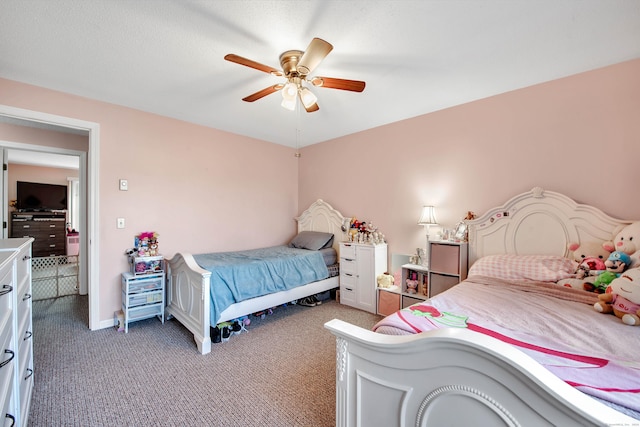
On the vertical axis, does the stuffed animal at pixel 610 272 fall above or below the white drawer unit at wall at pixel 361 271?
above

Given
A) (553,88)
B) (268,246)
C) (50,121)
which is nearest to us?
(553,88)

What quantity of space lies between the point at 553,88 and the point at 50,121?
185 inches

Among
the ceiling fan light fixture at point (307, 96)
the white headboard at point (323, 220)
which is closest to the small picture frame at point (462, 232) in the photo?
the white headboard at point (323, 220)

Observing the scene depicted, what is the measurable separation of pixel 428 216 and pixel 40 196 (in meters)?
8.06

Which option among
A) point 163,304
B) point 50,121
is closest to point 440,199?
point 163,304

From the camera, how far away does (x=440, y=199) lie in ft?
9.86

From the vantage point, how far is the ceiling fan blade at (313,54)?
1.48 meters

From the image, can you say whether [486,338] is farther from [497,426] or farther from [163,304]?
[163,304]

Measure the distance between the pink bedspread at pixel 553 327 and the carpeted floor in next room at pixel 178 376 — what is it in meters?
0.91

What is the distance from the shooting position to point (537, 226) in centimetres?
232

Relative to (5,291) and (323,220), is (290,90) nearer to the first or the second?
(5,291)

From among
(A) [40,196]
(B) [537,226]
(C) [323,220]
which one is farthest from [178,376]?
(A) [40,196]

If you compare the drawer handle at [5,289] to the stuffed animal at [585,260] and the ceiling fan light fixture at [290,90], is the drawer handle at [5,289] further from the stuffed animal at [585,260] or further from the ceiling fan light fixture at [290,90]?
the stuffed animal at [585,260]

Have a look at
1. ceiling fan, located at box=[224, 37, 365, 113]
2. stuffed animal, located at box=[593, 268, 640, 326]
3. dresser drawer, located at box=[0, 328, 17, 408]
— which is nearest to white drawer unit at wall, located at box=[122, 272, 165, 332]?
dresser drawer, located at box=[0, 328, 17, 408]
